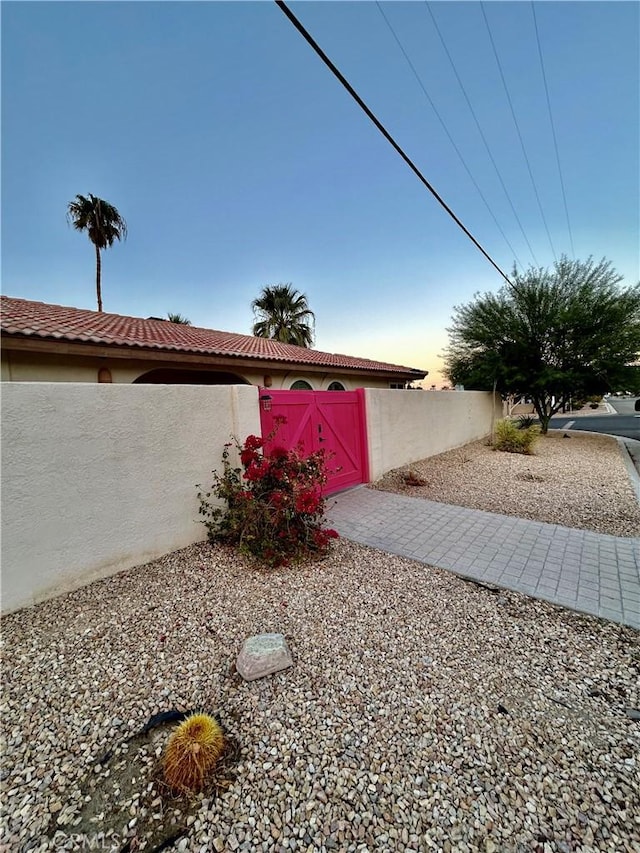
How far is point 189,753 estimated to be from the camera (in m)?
1.77

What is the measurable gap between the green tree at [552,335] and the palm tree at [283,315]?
10.9 m

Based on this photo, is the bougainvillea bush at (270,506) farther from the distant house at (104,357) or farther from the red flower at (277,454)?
the distant house at (104,357)

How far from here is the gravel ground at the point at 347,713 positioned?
5.13 ft

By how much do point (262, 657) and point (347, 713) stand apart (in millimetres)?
713

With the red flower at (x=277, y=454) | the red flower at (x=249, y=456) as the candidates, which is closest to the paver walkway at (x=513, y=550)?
the red flower at (x=277, y=454)

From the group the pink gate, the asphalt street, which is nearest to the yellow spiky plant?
the pink gate

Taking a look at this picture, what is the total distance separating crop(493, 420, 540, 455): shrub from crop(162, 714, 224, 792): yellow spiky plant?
500 inches

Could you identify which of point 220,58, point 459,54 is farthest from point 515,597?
point 220,58

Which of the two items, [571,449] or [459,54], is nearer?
[459,54]

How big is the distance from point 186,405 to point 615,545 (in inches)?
239

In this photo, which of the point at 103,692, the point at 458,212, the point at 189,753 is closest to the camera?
the point at 189,753

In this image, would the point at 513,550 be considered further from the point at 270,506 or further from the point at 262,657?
the point at 262,657

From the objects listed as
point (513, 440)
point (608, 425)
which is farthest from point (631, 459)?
point (608, 425)

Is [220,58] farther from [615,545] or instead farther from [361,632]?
[615,545]
